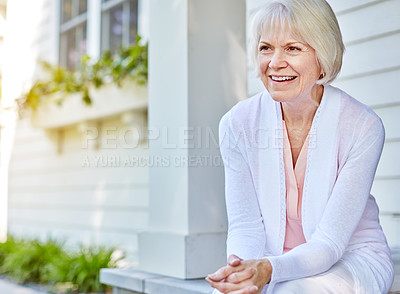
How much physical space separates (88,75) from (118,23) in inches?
25.3

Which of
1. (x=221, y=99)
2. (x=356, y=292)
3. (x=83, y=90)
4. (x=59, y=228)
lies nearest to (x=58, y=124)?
(x=83, y=90)

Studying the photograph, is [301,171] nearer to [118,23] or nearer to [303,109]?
[303,109]

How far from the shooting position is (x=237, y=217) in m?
1.73

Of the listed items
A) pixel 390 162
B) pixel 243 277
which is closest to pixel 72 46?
pixel 390 162

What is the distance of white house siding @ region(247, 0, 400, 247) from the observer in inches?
92.0

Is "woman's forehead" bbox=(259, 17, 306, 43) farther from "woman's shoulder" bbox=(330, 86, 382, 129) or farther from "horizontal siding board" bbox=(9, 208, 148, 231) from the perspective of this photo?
"horizontal siding board" bbox=(9, 208, 148, 231)

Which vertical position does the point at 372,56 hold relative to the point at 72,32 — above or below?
below

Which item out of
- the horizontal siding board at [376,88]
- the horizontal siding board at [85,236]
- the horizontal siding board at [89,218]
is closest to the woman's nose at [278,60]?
the horizontal siding board at [376,88]

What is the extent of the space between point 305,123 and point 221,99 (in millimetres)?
1083

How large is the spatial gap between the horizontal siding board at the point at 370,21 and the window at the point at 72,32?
363 cm

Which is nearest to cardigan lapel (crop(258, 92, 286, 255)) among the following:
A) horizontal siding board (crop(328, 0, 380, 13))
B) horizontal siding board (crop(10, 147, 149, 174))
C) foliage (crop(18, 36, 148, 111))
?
horizontal siding board (crop(328, 0, 380, 13))

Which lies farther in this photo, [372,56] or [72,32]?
[72,32]

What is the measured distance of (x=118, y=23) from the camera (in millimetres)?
5055

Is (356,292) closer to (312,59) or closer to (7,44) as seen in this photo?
(312,59)
